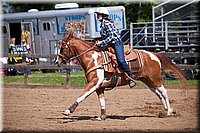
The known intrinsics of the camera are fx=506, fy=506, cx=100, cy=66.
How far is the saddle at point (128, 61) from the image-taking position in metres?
9.77

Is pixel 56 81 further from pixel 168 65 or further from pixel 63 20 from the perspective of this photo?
pixel 168 65

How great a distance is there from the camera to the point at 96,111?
10930 mm

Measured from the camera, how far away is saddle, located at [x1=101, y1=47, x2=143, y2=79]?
32.0 ft

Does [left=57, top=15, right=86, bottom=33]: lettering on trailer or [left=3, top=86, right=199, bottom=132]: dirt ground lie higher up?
[left=57, top=15, right=86, bottom=33]: lettering on trailer

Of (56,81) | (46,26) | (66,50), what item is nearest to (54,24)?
(46,26)

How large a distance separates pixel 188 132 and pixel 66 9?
1656 centimetres

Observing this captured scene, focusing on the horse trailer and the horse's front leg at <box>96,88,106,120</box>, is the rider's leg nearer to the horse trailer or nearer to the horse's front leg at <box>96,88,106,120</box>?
the horse's front leg at <box>96,88,106,120</box>

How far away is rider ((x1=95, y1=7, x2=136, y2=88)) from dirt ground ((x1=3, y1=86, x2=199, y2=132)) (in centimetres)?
115

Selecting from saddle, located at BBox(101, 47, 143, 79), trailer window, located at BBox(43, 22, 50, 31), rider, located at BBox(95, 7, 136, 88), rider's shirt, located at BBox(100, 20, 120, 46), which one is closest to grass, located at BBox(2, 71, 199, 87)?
trailer window, located at BBox(43, 22, 50, 31)

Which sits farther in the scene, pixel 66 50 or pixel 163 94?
pixel 163 94

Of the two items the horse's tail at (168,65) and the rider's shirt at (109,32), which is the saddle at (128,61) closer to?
the rider's shirt at (109,32)

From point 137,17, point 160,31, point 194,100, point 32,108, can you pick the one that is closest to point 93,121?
point 32,108

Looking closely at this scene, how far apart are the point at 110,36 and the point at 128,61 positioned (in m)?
0.75

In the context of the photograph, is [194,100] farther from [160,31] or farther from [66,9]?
[66,9]
